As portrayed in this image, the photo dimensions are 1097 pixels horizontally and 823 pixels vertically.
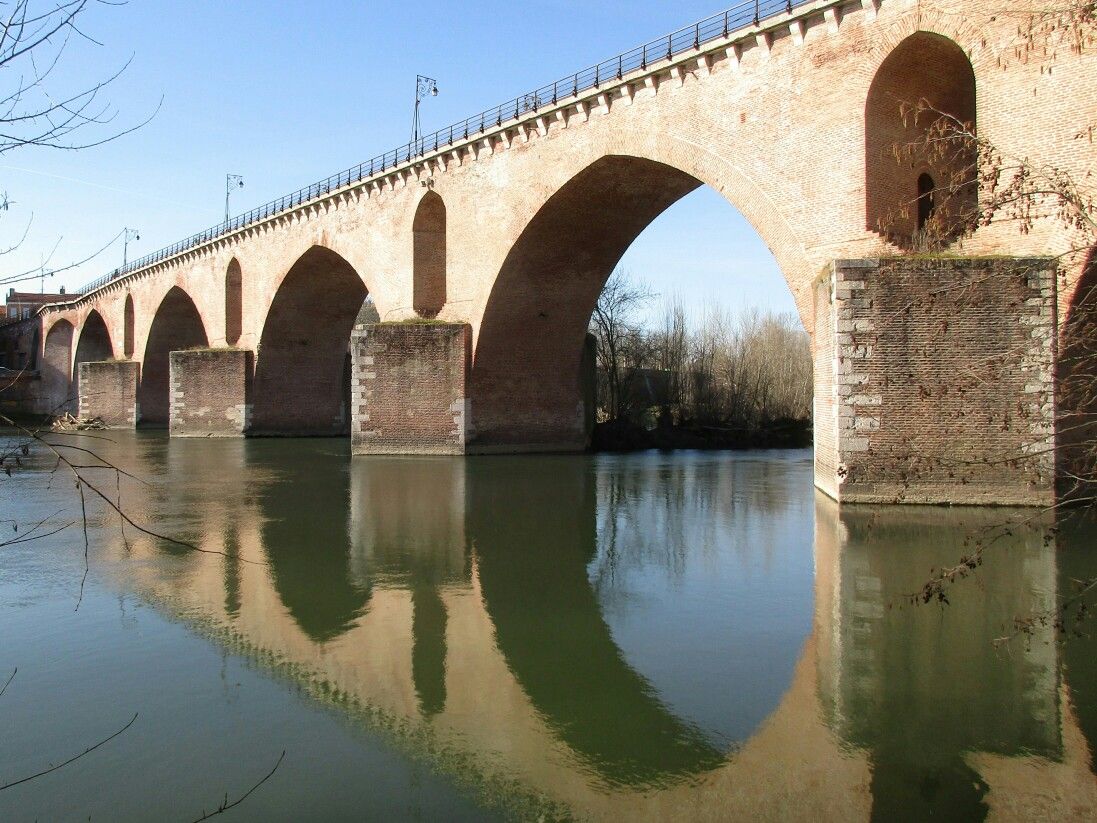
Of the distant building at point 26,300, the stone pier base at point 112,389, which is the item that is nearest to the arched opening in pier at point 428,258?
the stone pier base at point 112,389

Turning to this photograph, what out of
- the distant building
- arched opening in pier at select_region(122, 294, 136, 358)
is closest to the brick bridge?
arched opening in pier at select_region(122, 294, 136, 358)

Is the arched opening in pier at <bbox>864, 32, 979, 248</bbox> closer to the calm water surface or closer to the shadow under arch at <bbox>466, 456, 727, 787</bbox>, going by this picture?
the calm water surface

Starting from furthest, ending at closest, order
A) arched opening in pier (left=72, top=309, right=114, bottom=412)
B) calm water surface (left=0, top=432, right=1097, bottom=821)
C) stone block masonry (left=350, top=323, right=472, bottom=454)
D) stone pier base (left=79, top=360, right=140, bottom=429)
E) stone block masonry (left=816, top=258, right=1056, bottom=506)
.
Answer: arched opening in pier (left=72, top=309, right=114, bottom=412) < stone pier base (left=79, top=360, right=140, bottom=429) < stone block masonry (left=350, top=323, right=472, bottom=454) < stone block masonry (left=816, top=258, right=1056, bottom=506) < calm water surface (left=0, top=432, right=1097, bottom=821)

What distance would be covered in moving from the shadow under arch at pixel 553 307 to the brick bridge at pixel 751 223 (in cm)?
6

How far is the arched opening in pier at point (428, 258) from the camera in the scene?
24297 mm

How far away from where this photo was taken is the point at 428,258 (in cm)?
2450

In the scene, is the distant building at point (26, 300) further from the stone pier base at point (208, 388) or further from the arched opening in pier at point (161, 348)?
the stone pier base at point (208, 388)

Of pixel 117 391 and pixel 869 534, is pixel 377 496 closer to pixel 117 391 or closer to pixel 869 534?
pixel 869 534

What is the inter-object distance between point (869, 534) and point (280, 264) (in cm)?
2458

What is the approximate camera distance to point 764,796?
3.91 m

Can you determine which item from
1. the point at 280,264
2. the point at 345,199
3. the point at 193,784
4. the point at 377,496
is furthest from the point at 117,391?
the point at 193,784

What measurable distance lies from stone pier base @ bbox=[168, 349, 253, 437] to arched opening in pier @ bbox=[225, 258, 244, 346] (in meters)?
2.32

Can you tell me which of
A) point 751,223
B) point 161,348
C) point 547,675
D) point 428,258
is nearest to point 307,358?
point 428,258

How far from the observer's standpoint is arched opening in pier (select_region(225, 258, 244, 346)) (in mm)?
34978
